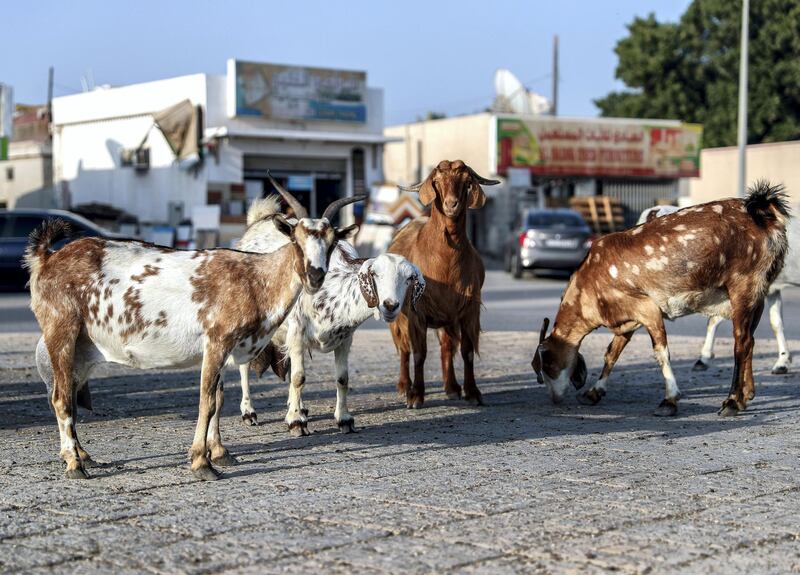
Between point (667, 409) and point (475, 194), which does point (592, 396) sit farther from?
point (475, 194)

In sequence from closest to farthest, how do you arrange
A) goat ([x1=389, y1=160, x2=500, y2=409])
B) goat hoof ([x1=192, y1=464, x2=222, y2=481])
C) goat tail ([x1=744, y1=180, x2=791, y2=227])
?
goat hoof ([x1=192, y1=464, x2=222, y2=481]), goat tail ([x1=744, y1=180, x2=791, y2=227]), goat ([x1=389, y1=160, x2=500, y2=409])

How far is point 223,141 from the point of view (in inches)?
1503

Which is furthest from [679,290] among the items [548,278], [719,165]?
[719,165]

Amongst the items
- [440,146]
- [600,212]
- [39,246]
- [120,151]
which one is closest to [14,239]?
[120,151]

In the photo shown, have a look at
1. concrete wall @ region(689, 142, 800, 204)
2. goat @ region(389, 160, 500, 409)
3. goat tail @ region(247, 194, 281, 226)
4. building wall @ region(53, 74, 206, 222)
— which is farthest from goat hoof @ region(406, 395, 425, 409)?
concrete wall @ region(689, 142, 800, 204)

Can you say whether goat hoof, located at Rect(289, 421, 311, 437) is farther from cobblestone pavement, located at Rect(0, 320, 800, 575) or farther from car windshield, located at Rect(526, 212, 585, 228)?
car windshield, located at Rect(526, 212, 585, 228)

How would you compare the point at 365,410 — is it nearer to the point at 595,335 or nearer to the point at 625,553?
the point at 625,553

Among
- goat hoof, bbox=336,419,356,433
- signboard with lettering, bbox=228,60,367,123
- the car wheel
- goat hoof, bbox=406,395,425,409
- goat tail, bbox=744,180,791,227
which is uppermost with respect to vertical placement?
signboard with lettering, bbox=228,60,367,123

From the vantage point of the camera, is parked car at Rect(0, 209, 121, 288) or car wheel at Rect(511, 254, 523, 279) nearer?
parked car at Rect(0, 209, 121, 288)

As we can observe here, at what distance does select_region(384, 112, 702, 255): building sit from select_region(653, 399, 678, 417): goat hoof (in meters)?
32.3

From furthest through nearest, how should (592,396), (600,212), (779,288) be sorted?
(600,212)
(779,288)
(592,396)

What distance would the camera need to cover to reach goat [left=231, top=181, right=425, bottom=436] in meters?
9.30

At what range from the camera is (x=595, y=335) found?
698 inches

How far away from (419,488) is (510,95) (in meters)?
43.8
